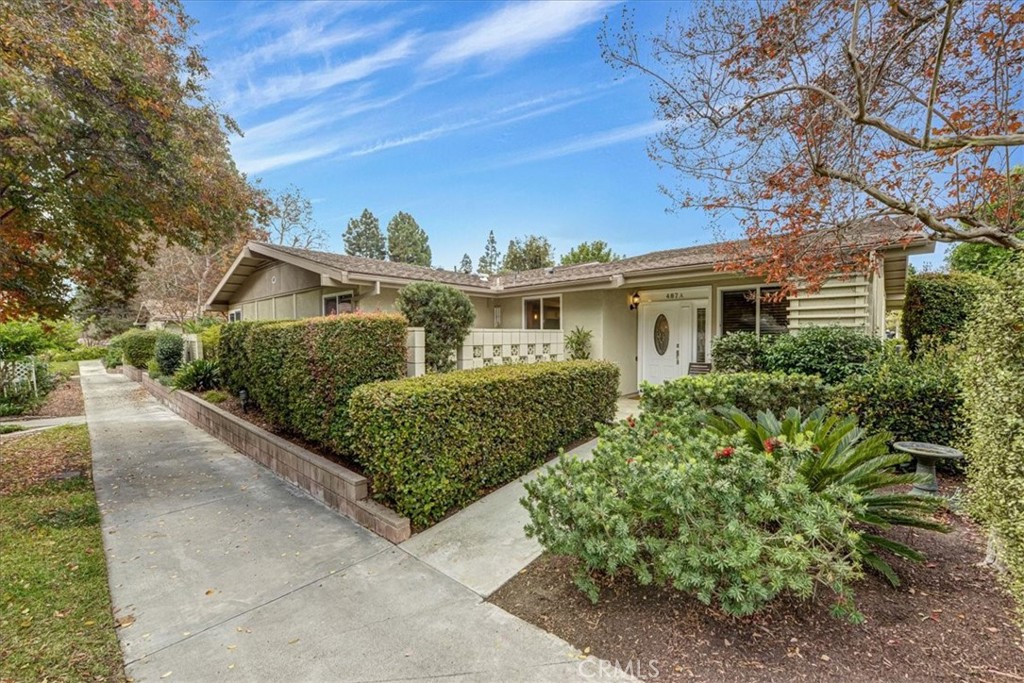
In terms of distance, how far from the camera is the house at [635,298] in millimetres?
7504

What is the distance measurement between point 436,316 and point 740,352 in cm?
538

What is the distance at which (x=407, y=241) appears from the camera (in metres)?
47.5

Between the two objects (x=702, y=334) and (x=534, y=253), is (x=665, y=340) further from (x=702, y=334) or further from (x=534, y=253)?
(x=534, y=253)

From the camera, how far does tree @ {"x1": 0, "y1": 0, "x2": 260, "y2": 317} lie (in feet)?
13.6

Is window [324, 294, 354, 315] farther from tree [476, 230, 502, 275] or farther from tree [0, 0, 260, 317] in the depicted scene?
A: tree [476, 230, 502, 275]

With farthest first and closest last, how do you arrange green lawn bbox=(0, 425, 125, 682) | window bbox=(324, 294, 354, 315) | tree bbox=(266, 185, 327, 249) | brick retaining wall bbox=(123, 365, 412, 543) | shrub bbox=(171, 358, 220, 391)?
tree bbox=(266, 185, 327, 249) → shrub bbox=(171, 358, 220, 391) → window bbox=(324, 294, 354, 315) → brick retaining wall bbox=(123, 365, 412, 543) → green lawn bbox=(0, 425, 125, 682)

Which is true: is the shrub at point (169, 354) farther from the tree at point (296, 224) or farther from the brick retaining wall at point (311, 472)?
the tree at point (296, 224)

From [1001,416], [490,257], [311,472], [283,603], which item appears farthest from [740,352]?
[490,257]

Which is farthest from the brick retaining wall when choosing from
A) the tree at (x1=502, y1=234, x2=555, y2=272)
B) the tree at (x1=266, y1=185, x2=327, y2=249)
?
the tree at (x1=502, y1=234, x2=555, y2=272)

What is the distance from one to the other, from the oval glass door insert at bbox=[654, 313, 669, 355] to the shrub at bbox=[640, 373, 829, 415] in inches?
193

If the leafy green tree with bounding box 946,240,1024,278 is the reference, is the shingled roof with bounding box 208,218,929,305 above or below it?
below

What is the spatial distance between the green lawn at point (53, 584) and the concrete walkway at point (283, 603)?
0.41 ft

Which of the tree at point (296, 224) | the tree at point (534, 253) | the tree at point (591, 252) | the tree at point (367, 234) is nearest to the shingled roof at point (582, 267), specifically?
the tree at point (296, 224)

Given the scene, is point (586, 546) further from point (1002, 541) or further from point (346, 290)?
point (346, 290)
